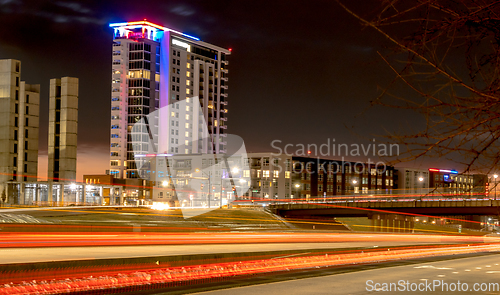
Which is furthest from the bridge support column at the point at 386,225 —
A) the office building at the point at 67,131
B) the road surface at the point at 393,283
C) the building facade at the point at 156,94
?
the road surface at the point at 393,283

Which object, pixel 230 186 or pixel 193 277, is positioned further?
pixel 230 186

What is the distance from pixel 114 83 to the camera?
15812 centimetres

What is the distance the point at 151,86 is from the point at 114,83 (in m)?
11.0

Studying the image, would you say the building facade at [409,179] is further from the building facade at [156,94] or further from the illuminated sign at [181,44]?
the illuminated sign at [181,44]

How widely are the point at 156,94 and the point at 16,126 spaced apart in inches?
3129

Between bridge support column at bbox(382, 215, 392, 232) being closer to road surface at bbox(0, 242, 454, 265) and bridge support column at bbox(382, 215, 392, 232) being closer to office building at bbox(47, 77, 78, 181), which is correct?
office building at bbox(47, 77, 78, 181)

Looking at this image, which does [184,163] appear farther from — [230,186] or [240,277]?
[240,277]

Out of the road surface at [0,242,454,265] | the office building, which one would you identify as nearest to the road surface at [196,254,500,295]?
the road surface at [0,242,454,265]

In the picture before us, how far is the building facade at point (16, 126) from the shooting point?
79875mm

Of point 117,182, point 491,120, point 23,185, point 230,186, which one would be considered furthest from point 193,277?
point 117,182

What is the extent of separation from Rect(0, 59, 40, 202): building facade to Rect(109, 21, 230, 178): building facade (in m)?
62.6

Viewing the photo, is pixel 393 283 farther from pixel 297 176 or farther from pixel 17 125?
pixel 297 176

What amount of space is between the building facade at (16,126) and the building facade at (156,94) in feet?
206

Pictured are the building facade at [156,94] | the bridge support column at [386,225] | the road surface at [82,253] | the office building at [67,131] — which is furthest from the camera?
the building facade at [156,94]
